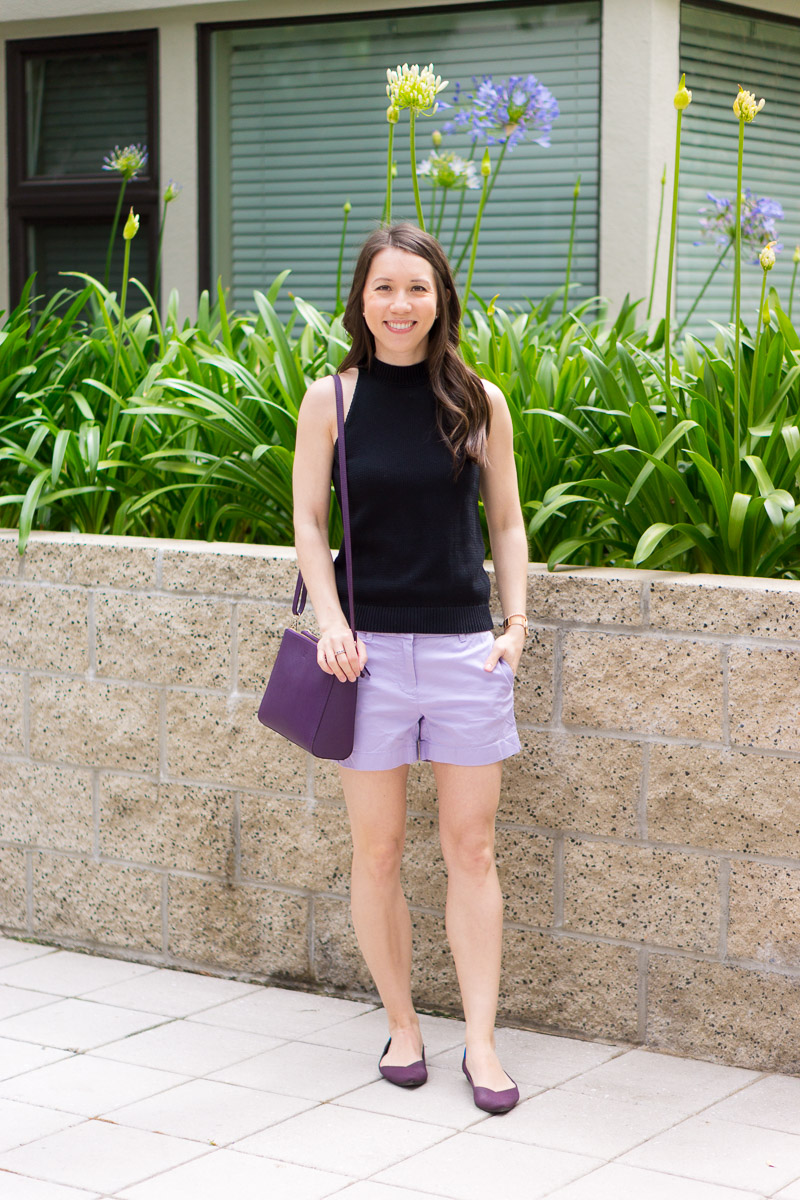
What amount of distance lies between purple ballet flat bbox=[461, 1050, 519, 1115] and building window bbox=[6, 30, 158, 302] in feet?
19.2

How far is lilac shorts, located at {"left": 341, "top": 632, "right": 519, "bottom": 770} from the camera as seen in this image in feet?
10.0

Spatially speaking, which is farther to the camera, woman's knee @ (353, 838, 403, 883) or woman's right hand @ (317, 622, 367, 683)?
woman's knee @ (353, 838, 403, 883)

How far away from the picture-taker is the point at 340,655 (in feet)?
9.81

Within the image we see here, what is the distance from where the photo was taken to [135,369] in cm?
479

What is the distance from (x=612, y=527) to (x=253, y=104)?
4.92 meters

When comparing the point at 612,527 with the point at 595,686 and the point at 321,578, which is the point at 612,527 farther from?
the point at 321,578

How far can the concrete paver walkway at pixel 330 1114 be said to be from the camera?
283 centimetres

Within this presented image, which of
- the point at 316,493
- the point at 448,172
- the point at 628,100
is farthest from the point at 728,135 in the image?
the point at 316,493

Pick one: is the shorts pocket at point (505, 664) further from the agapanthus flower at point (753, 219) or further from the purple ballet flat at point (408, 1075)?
the agapanthus flower at point (753, 219)

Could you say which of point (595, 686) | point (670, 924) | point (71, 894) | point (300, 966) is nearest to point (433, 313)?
point (595, 686)

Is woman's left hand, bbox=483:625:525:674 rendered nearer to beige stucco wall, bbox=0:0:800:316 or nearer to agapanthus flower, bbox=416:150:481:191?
agapanthus flower, bbox=416:150:481:191

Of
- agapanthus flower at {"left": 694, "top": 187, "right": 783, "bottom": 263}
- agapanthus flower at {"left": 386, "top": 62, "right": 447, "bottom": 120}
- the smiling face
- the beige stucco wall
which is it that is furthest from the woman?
the beige stucco wall

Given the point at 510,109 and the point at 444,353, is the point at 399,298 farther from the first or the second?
the point at 510,109

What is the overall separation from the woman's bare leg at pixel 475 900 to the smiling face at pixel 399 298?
34.2 inches
